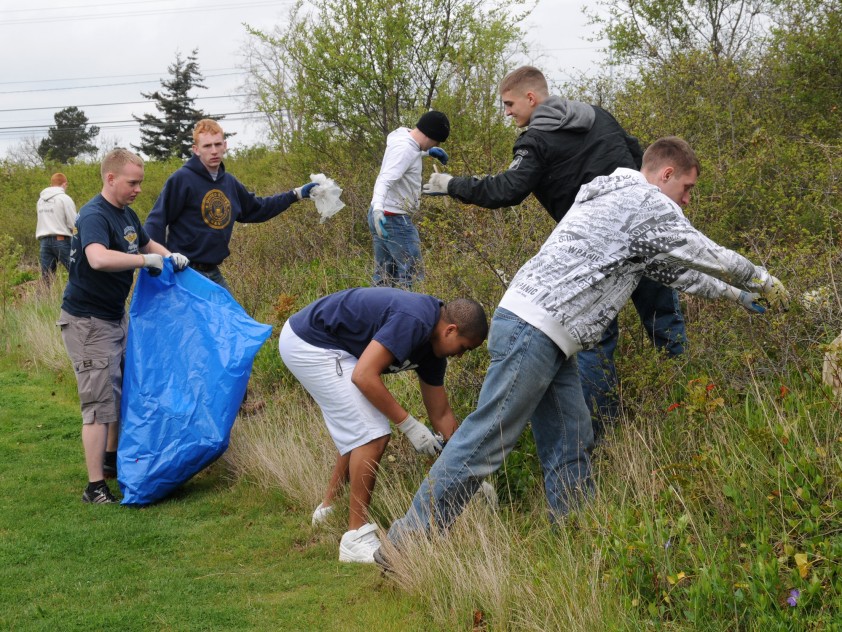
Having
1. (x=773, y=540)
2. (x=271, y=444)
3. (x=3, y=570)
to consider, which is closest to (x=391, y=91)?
(x=271, y=444)

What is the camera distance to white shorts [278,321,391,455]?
4051 millimetres

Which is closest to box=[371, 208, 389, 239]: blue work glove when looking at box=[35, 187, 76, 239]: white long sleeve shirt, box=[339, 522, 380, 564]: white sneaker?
box=[339, 522, 380, 564]: white sneaker

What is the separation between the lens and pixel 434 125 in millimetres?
6922

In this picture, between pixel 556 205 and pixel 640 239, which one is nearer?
pixel 640 239

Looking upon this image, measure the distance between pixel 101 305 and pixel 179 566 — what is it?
6.16 feet

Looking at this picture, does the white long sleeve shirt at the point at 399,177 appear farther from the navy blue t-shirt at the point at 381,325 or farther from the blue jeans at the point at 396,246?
the navy blue t-shirt at the point at 381,325

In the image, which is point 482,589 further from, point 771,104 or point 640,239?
point 771,104

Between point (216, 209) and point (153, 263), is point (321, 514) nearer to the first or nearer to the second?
point (153, 263)

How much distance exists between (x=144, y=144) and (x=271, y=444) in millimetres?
42639

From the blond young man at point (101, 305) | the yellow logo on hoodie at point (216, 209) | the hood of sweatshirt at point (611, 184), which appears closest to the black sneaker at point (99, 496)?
the blond young man at point (101, 305)

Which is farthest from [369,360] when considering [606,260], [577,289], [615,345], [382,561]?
[615,345]

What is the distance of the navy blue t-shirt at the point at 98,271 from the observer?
5.09 m

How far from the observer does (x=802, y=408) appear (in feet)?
11.3

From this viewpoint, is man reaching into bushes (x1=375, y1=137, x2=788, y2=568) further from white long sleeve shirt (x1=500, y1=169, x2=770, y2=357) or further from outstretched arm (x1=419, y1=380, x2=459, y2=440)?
outstretched arm (x1=419, y1=380, x2=459, y2=440)
